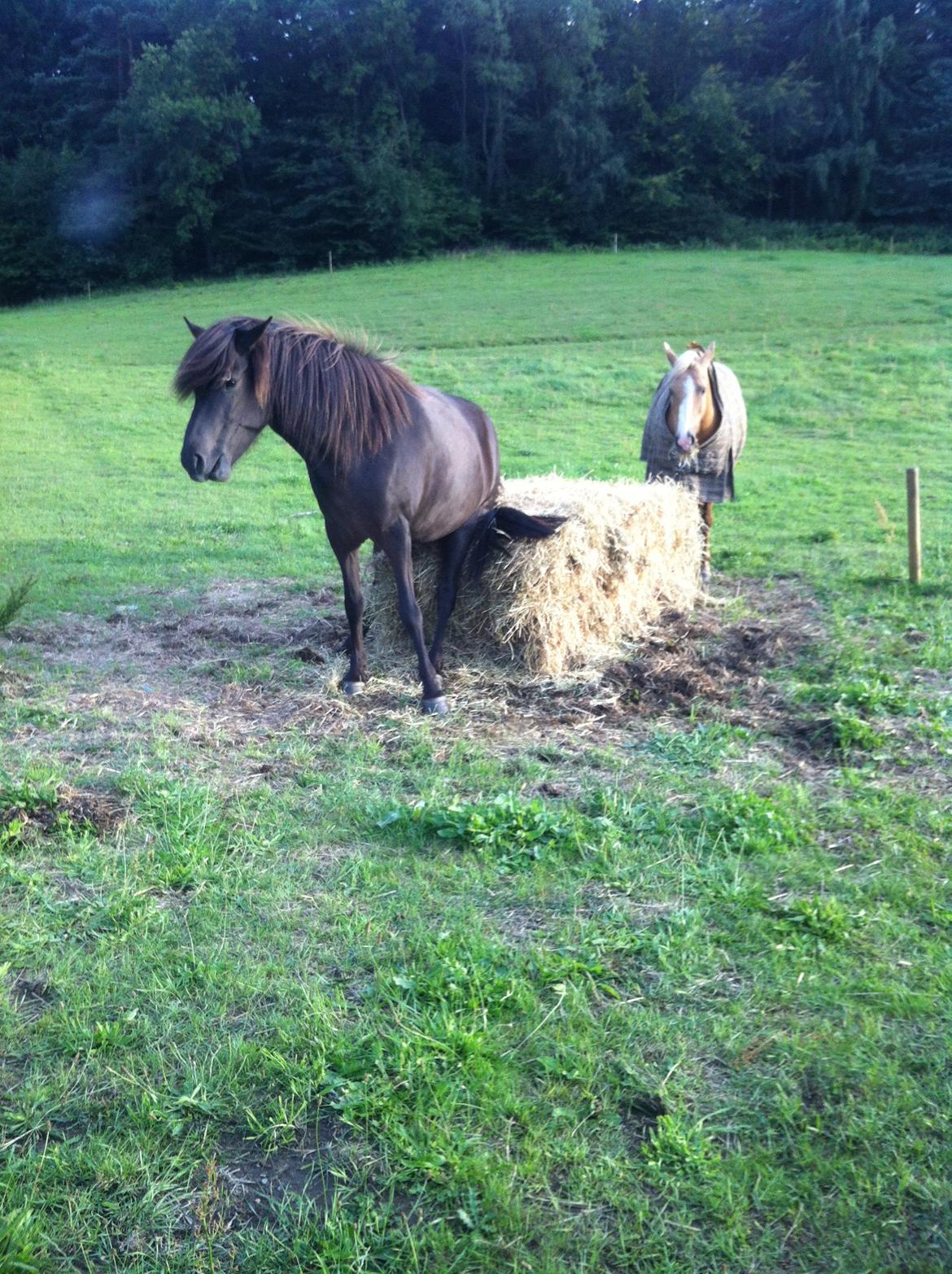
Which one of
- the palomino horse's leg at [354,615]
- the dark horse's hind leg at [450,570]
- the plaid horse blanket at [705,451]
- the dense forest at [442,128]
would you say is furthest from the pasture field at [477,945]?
the dense forest at [442,128]

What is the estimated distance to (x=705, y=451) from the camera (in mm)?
8805

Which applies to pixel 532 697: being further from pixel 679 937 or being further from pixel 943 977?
pixel 943 977

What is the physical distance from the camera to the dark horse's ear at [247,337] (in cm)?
551

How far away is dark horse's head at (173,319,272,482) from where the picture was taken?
5.45m

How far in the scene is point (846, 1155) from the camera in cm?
265

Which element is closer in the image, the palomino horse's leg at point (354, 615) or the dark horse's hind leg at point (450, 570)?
the palomino horse's leg at point (354, 615)

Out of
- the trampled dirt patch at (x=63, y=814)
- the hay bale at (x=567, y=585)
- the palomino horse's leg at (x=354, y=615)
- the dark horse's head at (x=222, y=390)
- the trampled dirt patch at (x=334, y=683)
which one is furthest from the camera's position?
the hay bale at (x=567, y=585)

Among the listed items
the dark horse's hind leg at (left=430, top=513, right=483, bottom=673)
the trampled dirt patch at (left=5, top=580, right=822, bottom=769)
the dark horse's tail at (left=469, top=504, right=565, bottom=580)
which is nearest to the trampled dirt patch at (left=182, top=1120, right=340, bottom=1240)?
the trampled dirt patch at (left=5, top=580, right=822, bottom=769)

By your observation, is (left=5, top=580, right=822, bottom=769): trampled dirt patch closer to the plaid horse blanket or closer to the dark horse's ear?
the plaid horse blanket

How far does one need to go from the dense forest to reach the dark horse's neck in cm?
4059

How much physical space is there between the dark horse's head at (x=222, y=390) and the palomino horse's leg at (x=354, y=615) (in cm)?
104

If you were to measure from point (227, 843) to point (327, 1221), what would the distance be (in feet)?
6.63

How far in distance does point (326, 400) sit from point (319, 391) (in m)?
0.07

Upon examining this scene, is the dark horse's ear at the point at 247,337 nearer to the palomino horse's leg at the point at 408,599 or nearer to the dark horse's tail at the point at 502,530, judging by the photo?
the palomino horse's leg at the point at 408,599
